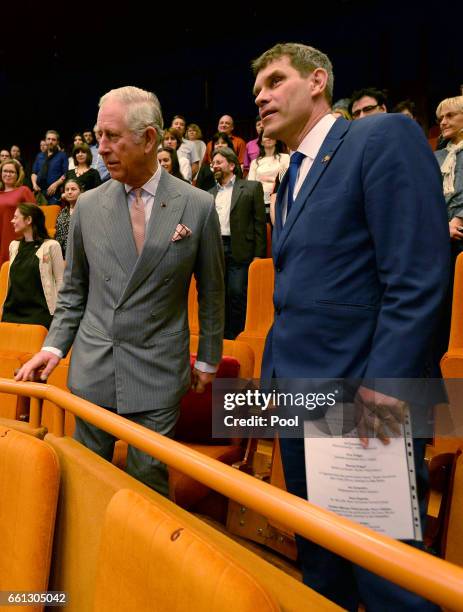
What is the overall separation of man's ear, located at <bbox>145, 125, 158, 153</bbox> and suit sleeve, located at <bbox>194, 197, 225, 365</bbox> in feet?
0.30

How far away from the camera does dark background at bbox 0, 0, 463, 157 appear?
2.87 metres

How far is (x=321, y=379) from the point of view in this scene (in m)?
0.47

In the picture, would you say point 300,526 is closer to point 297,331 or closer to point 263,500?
point 263,500

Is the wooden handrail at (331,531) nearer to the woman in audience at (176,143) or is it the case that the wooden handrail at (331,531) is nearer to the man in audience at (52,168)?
the woman in audience at (176,143)

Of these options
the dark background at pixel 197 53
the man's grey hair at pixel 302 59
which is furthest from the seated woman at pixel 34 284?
the dark background at pixel 197 53

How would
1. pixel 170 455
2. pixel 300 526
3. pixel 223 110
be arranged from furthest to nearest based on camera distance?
pixel 223 110, pixel 170 455, pixel 300 526

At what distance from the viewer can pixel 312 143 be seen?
0.51 metres

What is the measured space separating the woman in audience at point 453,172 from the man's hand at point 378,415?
667 millimetres

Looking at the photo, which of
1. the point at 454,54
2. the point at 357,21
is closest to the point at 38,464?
the point at 454,54

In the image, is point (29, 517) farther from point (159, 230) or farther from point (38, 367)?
point (159, 230)

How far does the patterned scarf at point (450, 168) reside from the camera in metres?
1.06

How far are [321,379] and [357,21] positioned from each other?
9.95 feet

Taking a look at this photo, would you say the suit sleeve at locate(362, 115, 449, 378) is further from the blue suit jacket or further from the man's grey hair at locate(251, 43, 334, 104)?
the man's grey hair at locate(251, 43, 334, 104)

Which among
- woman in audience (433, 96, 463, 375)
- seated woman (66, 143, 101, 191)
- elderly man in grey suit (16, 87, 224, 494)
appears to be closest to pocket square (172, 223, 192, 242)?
elderly man in grey suit (16, 87, 224, 494)
